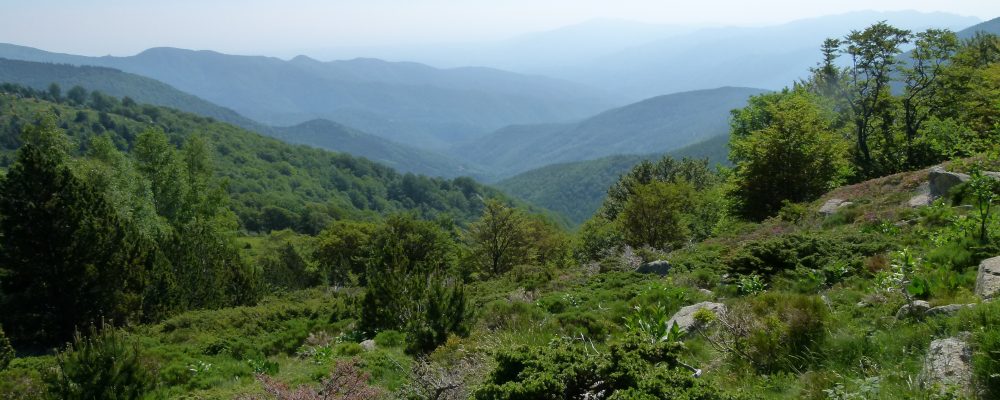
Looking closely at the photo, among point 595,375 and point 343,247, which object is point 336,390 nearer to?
point 595,375

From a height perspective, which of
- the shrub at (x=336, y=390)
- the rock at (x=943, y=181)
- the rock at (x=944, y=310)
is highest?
the rock at (x=944, y=310)

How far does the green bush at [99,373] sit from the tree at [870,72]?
31006 millimetres

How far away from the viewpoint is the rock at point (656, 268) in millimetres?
17016

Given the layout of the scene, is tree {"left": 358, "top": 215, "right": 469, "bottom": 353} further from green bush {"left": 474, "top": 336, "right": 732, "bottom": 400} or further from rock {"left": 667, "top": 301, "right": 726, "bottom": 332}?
green bush {"left": 474, "top": 336, "right": 732, "bottom": 400}

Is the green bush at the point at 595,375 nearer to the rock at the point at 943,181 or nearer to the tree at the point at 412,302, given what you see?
the tree at the point at 412,302

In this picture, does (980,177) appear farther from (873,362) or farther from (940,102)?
(940,102)

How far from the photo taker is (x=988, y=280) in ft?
21.6

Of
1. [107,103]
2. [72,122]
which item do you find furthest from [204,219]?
[107,103]

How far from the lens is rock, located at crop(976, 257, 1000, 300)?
6.30 meters

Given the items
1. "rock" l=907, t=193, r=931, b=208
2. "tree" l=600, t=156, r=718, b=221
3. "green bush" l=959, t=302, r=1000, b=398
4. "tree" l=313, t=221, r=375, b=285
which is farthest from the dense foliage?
"tree" l=313, t=221, r=375, b=285

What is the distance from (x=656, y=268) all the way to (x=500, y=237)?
1757cm

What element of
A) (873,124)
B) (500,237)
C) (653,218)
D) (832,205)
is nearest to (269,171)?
(500,237)

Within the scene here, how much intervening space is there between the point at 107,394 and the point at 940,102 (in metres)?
37.9

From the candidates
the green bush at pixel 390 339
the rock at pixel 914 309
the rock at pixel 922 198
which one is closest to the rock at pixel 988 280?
the rock at pixel 914 309
